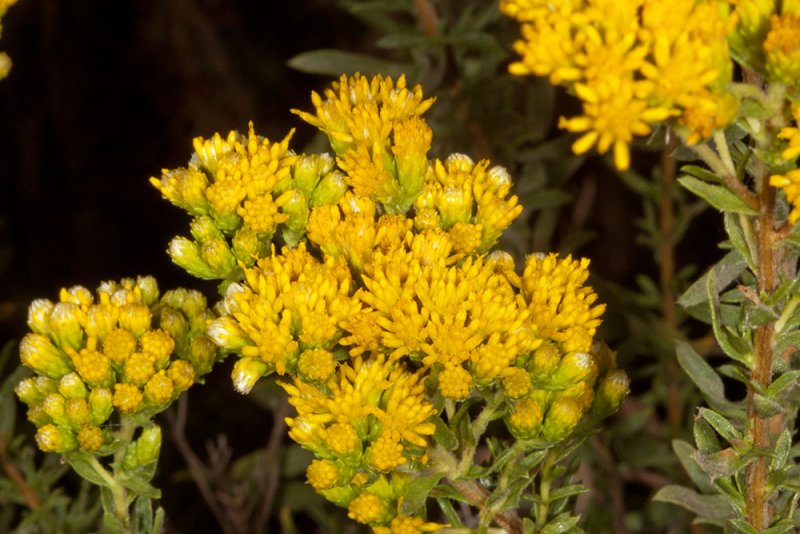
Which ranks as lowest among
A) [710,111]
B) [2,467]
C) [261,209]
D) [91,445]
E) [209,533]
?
[209,533]

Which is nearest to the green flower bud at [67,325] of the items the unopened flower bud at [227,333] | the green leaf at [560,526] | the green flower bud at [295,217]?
Answer: the unopened flower bud at [227,333]

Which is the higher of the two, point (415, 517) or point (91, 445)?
point (91, 445)

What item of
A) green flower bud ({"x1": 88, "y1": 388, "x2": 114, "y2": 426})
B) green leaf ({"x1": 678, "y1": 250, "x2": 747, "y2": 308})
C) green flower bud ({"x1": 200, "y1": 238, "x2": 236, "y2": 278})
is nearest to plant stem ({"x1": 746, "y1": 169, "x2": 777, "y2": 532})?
green leaf ({"x1": 678, "y1": 250, "x2": 747, "y2": 308})

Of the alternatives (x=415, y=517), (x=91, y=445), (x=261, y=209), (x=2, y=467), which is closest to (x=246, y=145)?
(x=261, y=209)

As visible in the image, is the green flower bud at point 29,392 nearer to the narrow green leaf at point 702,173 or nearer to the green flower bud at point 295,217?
the green flower bud at point 295,217

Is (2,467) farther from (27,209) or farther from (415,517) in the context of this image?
(27,209)

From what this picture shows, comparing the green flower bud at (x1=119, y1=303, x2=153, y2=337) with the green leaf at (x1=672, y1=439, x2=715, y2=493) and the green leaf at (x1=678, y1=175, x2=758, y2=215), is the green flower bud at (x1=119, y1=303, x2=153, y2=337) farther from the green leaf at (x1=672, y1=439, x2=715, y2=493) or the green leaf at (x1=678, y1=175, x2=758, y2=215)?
the green leaf at (x1=672, y1=439, x2=715, y2=493)

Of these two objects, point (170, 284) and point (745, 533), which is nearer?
point (745, 533)
